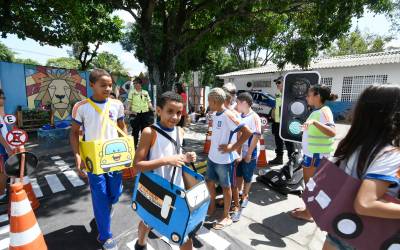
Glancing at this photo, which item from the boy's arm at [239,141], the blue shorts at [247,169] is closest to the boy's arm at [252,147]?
the blue shorts at [247,169]

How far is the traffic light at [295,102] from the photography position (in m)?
3.76

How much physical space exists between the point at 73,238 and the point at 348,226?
9.70ft

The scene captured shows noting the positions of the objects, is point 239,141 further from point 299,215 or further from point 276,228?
point 299,215

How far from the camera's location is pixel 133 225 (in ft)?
11.1

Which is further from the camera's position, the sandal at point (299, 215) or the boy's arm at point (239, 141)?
the sandal at point (299, 215)

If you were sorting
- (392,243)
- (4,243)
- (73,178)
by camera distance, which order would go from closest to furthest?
(392,243), (4,243), (73,178)

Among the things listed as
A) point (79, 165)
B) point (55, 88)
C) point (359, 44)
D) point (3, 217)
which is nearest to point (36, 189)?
point (3, 217)

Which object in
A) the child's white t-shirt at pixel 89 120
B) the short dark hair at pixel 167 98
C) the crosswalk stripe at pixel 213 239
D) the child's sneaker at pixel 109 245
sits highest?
the short dark hair at pixel 167 98

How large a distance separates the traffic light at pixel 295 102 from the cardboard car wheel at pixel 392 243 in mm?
2600

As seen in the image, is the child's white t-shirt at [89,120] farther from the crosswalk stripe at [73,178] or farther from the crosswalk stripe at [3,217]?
the crosswalk stripe at [73,178]

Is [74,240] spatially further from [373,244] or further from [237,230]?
[373,244]

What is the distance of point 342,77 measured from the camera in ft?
58.0

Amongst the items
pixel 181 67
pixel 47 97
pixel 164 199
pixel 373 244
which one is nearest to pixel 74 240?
pixel 164 199

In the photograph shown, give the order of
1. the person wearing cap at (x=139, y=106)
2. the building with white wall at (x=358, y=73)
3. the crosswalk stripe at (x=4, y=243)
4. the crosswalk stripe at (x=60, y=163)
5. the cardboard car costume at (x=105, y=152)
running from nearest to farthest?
the cardboard car costume at (x=105, y=152) < the crosswalk stripe at (x=4, y=243) < the crosswalk stripe at (x=60, y=163) < the person wearing cap at (x=139, y=106) < the building with white wall at (x=358, y=73)
